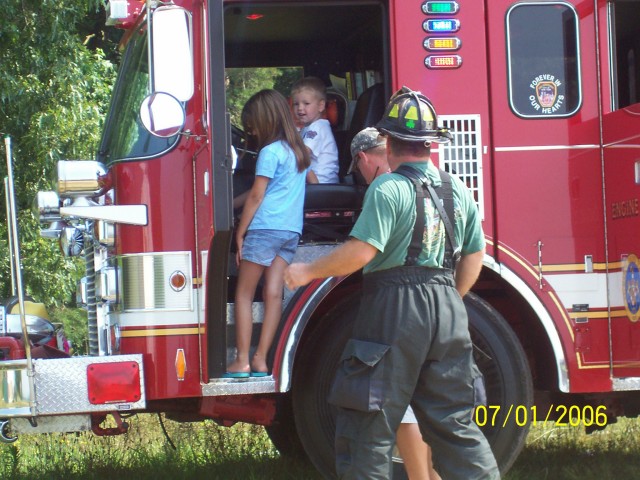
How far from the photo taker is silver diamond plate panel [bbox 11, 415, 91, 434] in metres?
4.88

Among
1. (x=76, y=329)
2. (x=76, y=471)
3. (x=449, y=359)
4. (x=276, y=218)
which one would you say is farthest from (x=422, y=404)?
(x=76, y=329)

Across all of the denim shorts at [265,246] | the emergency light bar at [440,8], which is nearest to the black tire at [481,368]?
the denim shorts at [265,246]

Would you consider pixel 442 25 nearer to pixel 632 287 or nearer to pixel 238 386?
pixel 632 287

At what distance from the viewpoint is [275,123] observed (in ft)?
17.4

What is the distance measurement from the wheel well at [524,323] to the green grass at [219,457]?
69cm

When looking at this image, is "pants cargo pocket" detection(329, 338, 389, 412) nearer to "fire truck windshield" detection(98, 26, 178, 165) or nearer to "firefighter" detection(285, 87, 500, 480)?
"firefighter" detection(285, 87, 500, 480)

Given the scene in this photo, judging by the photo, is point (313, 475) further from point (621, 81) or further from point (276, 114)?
point (621, 81)

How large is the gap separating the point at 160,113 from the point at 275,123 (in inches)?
33.2

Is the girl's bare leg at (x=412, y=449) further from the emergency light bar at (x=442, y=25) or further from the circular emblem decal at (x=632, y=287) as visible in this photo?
the emergency light bar at (x=442, y=25)

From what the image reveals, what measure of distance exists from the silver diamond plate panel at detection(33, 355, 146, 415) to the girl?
0.67 metres

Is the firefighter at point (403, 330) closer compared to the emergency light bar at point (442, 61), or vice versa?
the firefighter at point (403, 330)

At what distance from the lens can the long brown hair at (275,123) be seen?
5.29 meters

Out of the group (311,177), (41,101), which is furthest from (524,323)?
(41,101)

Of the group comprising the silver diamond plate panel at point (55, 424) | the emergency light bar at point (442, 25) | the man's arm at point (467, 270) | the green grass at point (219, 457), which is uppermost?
the emergency light bar at point (442, 25)
